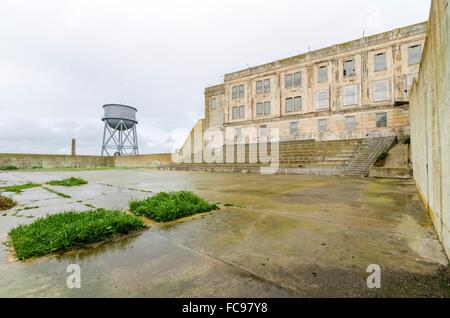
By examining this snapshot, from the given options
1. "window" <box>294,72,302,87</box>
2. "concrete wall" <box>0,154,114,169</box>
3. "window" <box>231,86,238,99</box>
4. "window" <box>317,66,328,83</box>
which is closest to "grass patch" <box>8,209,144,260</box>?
"window" <box>317,66,328,83</box>

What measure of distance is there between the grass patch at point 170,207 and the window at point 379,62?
69.8ft

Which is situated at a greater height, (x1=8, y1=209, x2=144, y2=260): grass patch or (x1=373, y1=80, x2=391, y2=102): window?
(x1=373, y1=80, x2=391, y2=102): window

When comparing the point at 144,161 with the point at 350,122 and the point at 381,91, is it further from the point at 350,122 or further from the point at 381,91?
the point at 381,91

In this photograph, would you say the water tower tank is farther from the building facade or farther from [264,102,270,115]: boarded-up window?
[264,102,270,115]: boarded-up window

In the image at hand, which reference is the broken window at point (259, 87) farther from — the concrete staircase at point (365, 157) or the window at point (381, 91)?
the concrete staircase at point (365, 157)

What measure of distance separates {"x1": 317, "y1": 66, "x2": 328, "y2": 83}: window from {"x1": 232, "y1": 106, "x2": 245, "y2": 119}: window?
890 cm

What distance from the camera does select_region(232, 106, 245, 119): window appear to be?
85.0 feet

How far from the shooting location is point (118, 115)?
129 ft

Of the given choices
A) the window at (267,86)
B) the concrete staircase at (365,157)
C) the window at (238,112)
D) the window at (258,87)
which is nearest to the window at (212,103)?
the window at (238,112)

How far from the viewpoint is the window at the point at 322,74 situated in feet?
67.7

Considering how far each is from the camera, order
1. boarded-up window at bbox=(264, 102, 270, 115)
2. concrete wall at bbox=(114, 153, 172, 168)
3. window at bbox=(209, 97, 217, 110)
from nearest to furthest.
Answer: boarded-up window at bbox=(264, 102, 270, 115) → concrete wall at bbox=(114, 153, 172, 168) → window at bbox=(209, 97, 217, 110)

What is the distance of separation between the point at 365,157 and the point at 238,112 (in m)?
16.2

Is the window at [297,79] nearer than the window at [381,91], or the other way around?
the window at [381,91]
